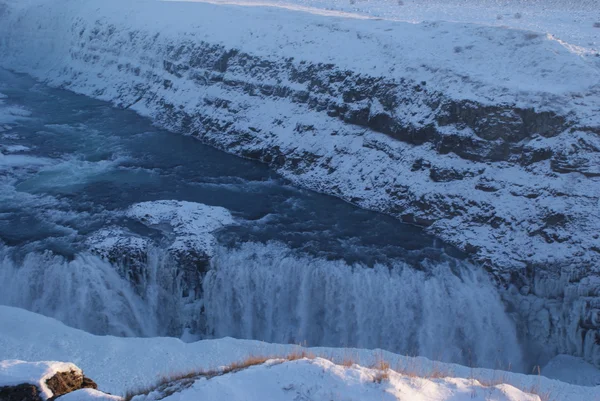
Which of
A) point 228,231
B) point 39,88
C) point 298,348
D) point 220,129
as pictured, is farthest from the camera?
point 39,88

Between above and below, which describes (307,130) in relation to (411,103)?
below

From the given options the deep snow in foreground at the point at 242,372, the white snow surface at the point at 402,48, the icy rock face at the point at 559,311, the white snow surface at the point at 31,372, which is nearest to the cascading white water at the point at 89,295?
the deep snow in foreground at the point at 242,372

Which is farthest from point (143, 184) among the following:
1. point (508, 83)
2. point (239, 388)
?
point (239, 388)

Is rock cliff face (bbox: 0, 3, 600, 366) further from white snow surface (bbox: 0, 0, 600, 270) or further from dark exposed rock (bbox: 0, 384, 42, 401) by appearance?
dark exposed rock (bbox: 0, 384, 42, 401)

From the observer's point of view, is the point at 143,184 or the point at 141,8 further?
the point at 141,8

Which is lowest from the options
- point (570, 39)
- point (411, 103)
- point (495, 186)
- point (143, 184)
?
point (143, 184)

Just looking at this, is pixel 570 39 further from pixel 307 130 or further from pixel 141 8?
pixel 141 8

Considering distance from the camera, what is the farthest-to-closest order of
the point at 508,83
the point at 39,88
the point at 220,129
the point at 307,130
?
the point at 39,88, the point at 220,129, the point at 307,130, the point at 508,83
